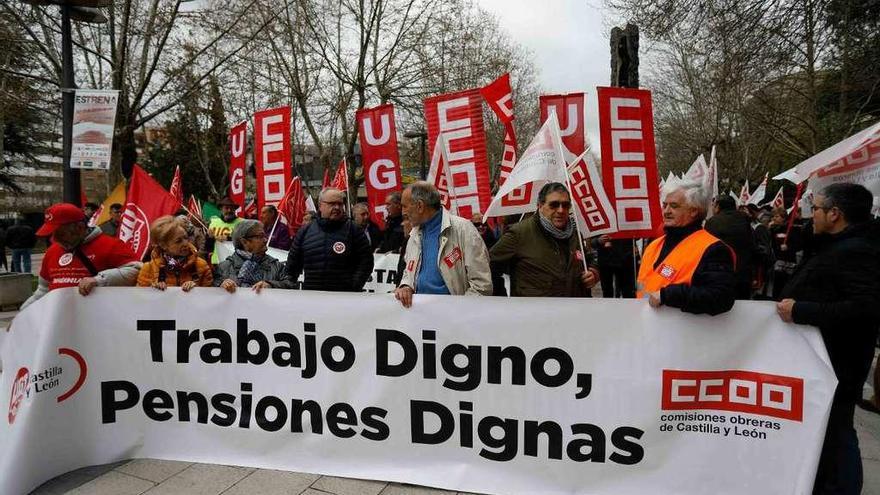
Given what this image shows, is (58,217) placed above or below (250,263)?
above

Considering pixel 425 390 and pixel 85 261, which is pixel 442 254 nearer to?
pixel 425 390

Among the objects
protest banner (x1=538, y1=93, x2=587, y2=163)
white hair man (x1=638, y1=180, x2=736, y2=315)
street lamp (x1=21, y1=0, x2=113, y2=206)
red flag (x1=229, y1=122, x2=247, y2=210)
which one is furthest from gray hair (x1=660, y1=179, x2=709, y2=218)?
red flag (x1=229, y1=122, x2=247, y2=210)

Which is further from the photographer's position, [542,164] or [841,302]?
[542,164]

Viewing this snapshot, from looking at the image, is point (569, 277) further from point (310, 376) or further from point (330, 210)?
point (330, 210)

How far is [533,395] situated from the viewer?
3195 mm

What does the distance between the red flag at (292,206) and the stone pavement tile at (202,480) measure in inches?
177

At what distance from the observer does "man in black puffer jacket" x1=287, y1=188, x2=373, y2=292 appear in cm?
468

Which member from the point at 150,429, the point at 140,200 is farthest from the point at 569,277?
the point at 140,200

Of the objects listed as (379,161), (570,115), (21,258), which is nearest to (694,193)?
(570,115)

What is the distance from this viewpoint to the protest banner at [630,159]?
4793 mm

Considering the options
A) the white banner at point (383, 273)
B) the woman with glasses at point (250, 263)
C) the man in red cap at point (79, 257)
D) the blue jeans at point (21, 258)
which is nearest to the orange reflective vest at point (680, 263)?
the woman with glasses at point (250, 263)

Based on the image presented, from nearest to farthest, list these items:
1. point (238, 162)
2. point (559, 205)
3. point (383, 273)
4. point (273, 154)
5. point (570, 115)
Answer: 1. point (559, 205)
2. point (570, 115)
3. point (383, 273)
4. point (273, 154)
5. point (238, 162)

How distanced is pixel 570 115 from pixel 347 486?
507 cm

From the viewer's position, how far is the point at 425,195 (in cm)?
363
